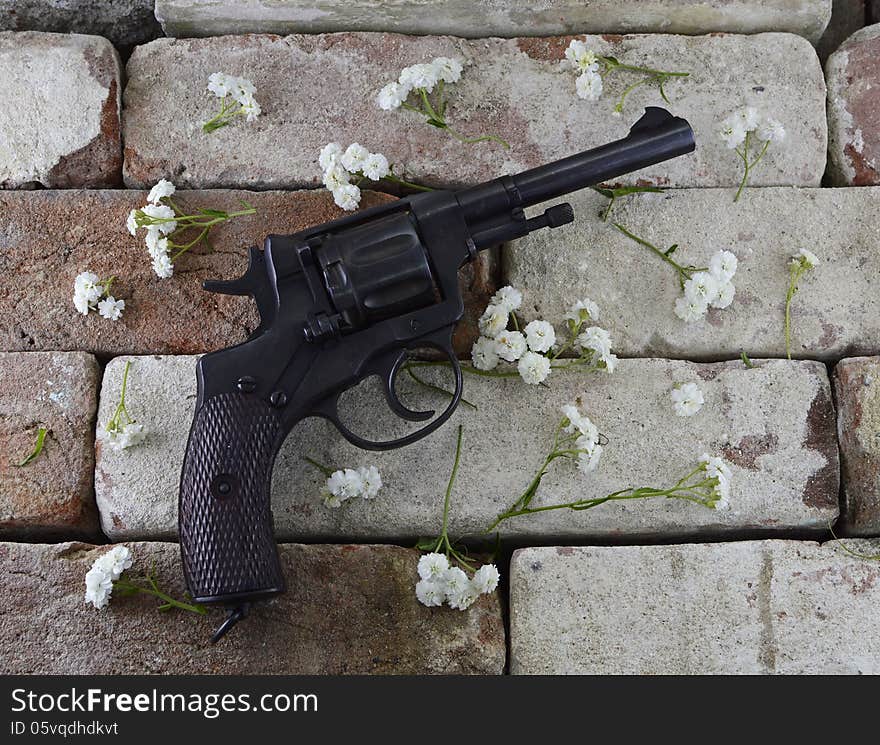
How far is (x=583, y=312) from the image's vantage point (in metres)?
1.63

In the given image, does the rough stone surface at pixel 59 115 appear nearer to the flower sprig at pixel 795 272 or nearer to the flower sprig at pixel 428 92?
the flower sprig at pixel 428 92

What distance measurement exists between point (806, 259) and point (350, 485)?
1.01 metres

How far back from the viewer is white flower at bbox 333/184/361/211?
163 cm

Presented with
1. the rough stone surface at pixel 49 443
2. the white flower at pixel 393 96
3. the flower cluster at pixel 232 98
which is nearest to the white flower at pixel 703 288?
the white flower at pixel 393 96

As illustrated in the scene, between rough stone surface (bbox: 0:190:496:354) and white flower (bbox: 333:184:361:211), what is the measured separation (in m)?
0.05

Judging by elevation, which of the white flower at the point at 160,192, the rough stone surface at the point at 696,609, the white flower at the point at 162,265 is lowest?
the rough stone surface at the point at 696,609

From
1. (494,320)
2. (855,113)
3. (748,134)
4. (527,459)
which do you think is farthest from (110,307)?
(855,113)

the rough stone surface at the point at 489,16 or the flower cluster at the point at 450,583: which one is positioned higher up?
the rough stone surface at the point at 489,16

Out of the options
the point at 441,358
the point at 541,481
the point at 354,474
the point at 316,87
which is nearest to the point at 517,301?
the point at 441,358

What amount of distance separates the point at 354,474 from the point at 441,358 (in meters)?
0.29

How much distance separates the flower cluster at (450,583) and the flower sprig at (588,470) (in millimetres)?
115

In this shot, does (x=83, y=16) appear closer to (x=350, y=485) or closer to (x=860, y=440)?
(x=350, y=485)

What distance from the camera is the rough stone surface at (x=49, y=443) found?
5.19 feet

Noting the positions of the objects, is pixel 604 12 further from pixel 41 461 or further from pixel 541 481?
pixel 41 461
